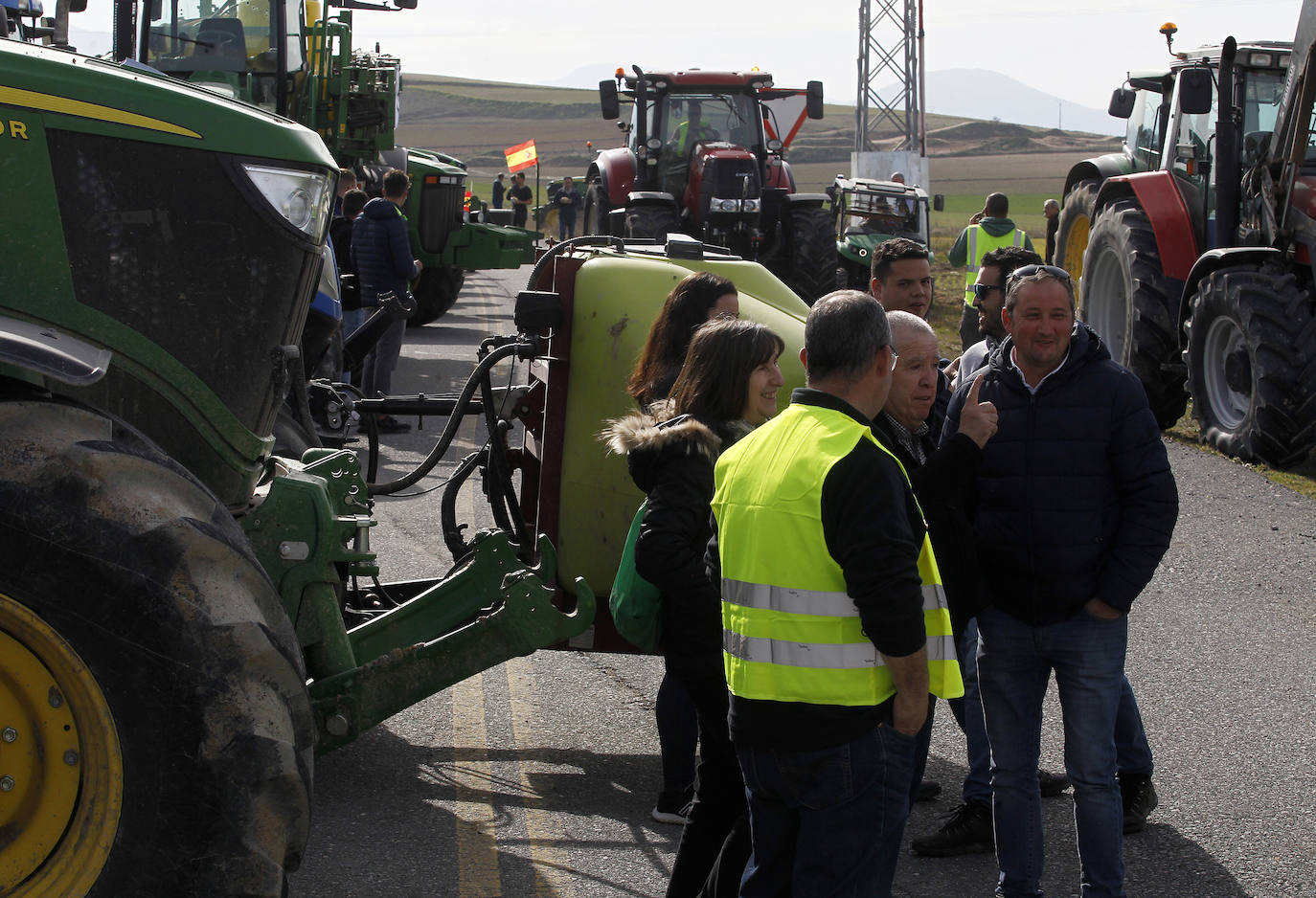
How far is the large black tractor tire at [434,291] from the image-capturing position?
1716cm

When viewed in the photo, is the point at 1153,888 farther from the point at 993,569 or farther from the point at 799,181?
the point at 799,181

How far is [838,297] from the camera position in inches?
→ 127

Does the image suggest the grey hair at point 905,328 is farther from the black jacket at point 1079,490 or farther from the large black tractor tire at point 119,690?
the large black tractor tire at point 119,690

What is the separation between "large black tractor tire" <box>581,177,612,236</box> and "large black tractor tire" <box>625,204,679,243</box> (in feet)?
5.66

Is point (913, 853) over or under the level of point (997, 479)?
under

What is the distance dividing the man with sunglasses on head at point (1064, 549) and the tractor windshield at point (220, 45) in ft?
32.6

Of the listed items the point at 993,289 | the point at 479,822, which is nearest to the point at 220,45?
the point at 993,289

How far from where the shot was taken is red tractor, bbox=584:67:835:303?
54.3 ft

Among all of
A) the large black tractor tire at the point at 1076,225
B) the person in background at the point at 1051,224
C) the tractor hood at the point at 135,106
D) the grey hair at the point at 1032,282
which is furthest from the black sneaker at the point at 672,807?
the person in background at the point at 1051,224

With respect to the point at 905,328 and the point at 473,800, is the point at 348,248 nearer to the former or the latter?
the point at 473,800

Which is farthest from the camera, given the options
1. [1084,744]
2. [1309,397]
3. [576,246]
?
[1309,397]

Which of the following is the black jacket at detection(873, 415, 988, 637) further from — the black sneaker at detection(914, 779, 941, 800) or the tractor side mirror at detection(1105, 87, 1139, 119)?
the tractor side mirror at detection(1105, 87, 1139, 119)

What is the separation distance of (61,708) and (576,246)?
10.3 feet

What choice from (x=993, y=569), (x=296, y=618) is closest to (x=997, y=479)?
(x=993, y=569)
